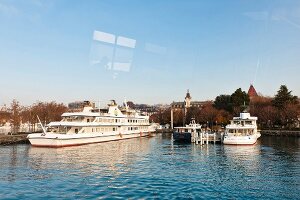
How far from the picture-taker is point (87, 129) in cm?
5578

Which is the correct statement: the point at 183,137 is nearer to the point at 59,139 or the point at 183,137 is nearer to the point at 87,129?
the point at 87,129

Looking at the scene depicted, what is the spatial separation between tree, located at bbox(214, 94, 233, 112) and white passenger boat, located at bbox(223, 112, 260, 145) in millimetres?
44885

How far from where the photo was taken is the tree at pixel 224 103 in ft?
341

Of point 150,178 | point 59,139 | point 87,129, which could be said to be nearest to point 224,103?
point 87,129

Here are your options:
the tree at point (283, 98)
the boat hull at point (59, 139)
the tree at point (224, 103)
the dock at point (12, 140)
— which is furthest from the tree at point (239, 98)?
the dock at point (12, 140)

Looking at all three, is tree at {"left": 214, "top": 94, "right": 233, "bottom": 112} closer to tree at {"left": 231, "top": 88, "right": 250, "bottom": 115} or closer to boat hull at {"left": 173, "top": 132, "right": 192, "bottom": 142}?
tree at {"left": 231, "top": 88, "right": 250, "bottom": 115}

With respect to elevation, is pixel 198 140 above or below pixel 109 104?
below

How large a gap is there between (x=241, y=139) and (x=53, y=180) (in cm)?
3552

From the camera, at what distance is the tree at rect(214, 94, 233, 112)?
104m

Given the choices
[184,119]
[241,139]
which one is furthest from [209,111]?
[241,139]

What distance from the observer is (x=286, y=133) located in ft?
260

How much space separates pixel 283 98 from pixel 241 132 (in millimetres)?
43081

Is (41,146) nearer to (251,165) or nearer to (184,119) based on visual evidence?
(251,165)

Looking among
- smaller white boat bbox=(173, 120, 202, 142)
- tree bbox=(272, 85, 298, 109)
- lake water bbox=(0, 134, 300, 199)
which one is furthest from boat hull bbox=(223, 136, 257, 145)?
tree bbox=(272, 85, 298, 109)
